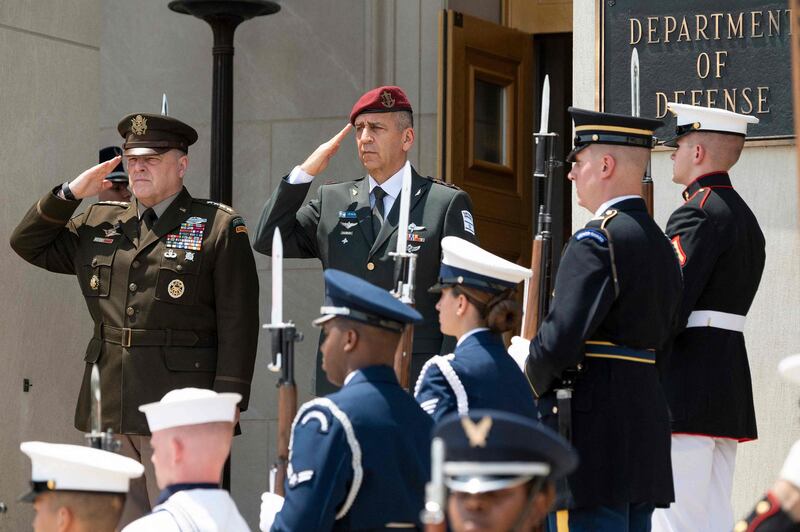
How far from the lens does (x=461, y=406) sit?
223 inches

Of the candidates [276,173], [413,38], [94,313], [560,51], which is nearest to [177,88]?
[276,173]

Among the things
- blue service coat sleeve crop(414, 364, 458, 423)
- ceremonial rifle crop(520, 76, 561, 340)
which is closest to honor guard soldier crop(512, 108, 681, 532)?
blue service coat sleeve crop(414, 364, 458, 423)

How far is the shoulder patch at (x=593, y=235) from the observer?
20.0 feet

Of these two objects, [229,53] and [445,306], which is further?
[229,53]

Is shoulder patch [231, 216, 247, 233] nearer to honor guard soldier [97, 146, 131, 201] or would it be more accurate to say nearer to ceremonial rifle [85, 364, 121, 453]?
honor guard soldier [97, 146, 131, 201]

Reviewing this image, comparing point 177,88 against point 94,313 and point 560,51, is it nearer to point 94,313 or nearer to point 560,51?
point 560,51

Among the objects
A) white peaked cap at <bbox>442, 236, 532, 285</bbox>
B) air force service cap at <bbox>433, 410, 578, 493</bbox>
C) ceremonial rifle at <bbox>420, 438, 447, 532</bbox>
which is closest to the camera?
ceremonial rifle at <bbox>420, 438, 447, 532</bbox>

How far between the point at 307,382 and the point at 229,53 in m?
1.84

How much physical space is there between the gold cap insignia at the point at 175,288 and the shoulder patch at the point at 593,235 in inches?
76.3

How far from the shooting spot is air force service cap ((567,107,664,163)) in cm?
639

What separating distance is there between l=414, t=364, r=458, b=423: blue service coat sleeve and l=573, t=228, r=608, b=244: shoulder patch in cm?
77

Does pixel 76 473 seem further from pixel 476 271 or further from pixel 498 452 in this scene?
pixel 476 271

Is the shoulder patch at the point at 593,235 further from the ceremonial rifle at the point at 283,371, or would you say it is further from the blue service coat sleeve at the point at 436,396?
the ceremonial rifle at the point at 283,371

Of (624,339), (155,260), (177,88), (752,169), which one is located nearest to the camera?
(624,339)
